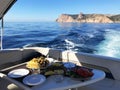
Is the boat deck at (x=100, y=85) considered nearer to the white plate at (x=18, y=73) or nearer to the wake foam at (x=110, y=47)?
the white plate at (x=18, y=73)

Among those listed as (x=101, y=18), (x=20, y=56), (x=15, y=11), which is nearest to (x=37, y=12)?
(x=15, y=11)

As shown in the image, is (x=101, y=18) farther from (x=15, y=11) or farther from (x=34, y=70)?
(x=34, y=70)

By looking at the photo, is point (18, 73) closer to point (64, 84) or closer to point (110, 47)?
point (64, 84)

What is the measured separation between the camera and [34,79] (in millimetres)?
1565

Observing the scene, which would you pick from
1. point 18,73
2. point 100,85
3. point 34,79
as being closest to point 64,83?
point 34,79

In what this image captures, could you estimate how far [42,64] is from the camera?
68.2 inches

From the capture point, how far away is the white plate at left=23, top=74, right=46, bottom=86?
4.93 feet

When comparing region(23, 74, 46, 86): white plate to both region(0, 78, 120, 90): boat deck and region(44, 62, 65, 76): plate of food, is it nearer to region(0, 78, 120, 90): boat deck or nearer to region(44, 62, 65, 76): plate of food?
region(44, 62, 65, 76): plate of food

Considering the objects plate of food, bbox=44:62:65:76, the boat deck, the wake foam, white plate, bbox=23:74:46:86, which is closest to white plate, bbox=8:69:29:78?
white plate, bbox=23:74:46:86

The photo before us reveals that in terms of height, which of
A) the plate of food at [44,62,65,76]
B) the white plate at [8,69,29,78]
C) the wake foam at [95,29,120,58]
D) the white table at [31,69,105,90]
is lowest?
the wake foam at [95,29,120,58]

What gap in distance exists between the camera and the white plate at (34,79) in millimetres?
1502

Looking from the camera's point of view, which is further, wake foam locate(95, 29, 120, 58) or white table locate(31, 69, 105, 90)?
wake foam locate(95, 29, 120, 58)

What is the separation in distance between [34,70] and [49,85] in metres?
0.35

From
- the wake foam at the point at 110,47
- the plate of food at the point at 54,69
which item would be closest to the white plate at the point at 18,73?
the plate of food at the point at 54,69
